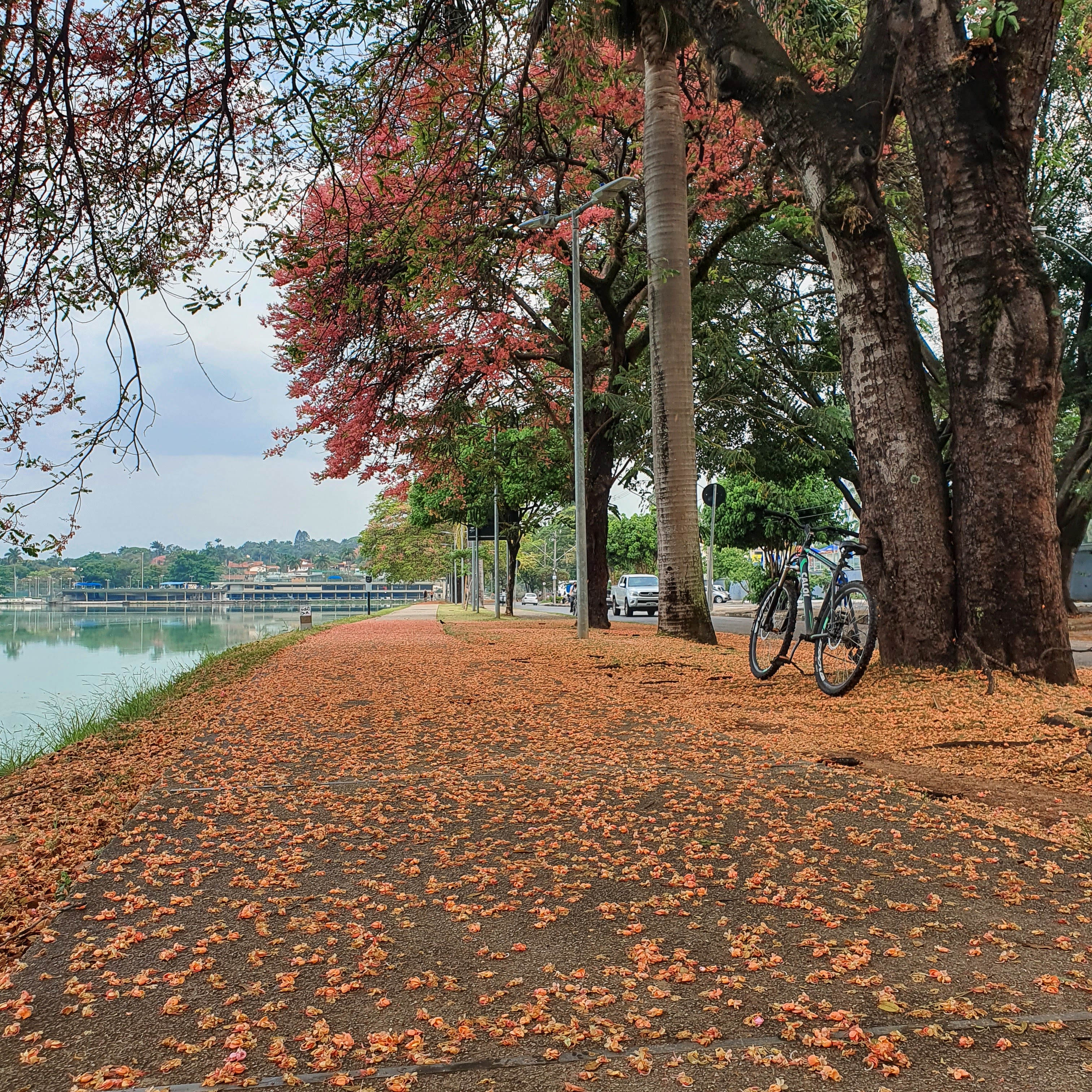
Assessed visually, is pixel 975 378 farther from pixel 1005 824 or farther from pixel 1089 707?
pixel 1005 824

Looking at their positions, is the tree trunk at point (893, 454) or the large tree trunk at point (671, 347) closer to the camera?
the tree trunk at point (893, 454)

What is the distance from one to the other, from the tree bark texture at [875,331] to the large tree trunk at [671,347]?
446 centimetres

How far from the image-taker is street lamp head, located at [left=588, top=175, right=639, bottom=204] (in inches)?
518

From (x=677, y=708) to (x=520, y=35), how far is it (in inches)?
249

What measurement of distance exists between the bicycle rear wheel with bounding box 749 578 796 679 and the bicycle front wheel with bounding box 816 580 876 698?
58 cm

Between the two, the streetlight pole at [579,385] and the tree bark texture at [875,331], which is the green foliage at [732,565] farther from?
the tree bark texture at [875,331]

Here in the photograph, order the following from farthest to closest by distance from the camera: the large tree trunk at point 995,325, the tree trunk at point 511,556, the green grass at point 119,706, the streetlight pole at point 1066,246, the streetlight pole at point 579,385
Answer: the tree trunk at point 511,556 → the streetlight pole at point 1066,246 → the streetlight pole at point 579,385 → the green grass at point 119,706 → the large tree trunk at point 995,325

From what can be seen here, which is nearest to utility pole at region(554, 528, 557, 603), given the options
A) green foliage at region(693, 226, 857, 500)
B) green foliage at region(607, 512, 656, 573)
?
green foliage at region(607, 512, 656, 573)

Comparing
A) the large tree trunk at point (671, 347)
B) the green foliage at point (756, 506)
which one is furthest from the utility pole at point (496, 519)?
the green foliage at point (756, 506)

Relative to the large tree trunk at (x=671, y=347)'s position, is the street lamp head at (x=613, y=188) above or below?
above

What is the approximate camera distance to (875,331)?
6.27 m

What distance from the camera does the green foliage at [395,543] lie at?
176 feet

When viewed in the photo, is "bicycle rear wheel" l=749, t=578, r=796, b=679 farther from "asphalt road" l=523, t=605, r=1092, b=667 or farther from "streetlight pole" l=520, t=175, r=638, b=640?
"streetlight pole" l=520, t=175, r=638, b=640

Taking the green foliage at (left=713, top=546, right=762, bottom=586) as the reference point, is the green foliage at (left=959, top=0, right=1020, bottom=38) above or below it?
above
